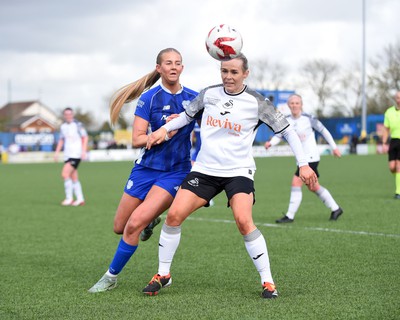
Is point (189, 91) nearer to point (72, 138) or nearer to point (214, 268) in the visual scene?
point (214, 268)

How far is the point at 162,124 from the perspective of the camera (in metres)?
6.51

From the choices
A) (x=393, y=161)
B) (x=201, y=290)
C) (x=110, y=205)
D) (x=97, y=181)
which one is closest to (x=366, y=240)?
(x=201, y=290)

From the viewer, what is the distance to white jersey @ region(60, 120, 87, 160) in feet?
53.0

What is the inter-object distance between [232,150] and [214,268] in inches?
74.8

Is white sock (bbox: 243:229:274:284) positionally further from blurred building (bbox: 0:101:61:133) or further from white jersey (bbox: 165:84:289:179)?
blurred building (bbox: 0:101:61:133)

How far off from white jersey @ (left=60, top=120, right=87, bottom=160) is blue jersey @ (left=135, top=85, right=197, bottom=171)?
987cm

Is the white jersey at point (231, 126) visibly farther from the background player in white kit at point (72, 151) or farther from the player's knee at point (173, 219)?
the background player in white kit at point (72, 151)

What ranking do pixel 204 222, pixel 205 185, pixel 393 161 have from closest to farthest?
1. pixel 205 185
2. pixel 204 222
3. pixel 393 161

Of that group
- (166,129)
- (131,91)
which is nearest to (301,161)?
(166,129)

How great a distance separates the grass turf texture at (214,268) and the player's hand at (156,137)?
54.1 inches

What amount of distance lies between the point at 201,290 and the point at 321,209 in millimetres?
7806

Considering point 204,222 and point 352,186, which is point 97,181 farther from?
point 204,222

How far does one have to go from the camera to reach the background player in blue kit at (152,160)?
20.9 feet

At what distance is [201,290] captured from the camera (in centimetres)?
633
